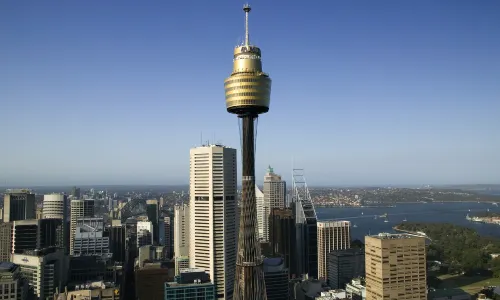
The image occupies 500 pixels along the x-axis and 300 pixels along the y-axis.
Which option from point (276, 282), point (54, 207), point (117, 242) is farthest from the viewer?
point (54, 207)

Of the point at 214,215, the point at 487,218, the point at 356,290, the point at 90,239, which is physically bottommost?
the point at 356,290

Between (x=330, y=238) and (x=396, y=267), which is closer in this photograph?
(x=396, y=267)

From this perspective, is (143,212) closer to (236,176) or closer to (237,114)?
(236,176)

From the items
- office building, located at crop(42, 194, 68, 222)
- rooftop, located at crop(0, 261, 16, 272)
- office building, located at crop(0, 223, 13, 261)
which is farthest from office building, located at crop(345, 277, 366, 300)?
office building, located at crop(42, 194, 68, 222)

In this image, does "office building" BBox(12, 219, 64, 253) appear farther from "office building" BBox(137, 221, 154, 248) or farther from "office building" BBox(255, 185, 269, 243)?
"office building" BBox(255, 185, 269, 243)

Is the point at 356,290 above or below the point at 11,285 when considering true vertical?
below

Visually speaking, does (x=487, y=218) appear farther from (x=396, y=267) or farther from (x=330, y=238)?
(x=396, y=267)

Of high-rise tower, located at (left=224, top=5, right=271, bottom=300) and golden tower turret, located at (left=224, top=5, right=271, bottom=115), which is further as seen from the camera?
golden tower turret, located at (left=224, top=5, right=271, bottom=115)

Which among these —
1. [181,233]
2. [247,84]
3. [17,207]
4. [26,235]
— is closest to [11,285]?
[26,235]
